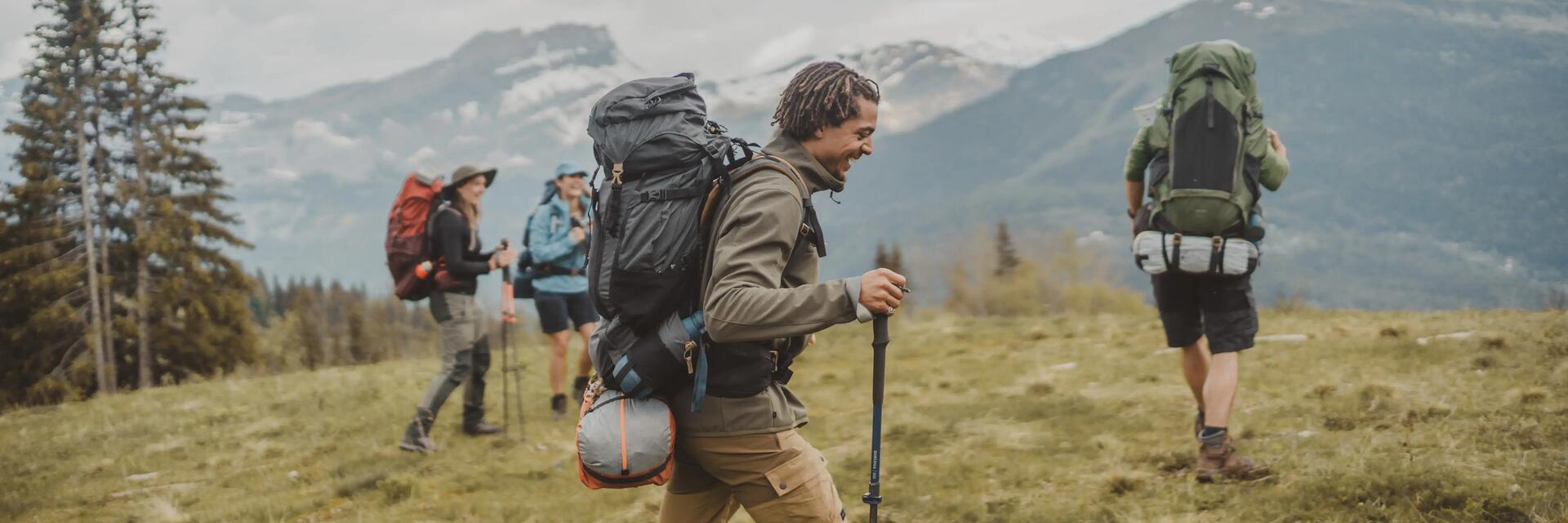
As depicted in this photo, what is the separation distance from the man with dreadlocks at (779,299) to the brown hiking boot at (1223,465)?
3100 millimetres

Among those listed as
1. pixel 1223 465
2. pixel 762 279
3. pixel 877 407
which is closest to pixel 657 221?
pixel 762 279

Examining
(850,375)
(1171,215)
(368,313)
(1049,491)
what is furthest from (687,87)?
(368,313)

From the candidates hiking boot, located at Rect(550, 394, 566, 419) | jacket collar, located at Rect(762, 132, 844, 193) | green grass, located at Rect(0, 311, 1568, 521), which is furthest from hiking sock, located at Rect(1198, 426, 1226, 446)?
hiking boot, located at Rect(550, 394, 566, 419)

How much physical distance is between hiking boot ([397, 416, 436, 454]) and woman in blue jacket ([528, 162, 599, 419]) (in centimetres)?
133

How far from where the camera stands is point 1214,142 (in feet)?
15.9

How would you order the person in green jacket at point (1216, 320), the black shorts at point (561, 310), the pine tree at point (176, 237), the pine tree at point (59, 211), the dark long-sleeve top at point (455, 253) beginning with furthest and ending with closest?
the pine tree at point (176, 237)
the pine tree at point (59, 211)
the black shorts at point (561, 310)
the dark long-sleeve top at point (455, 253)
the person in green jacket at point (1216, 320)

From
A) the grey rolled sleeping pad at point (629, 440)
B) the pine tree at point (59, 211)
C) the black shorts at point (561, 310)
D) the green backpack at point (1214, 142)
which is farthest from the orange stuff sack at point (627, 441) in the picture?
the pine tree at point (59, 211)

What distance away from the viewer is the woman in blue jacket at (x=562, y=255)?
850 centimetres

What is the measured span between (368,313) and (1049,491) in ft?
363

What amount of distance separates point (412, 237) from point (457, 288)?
1.80 ft

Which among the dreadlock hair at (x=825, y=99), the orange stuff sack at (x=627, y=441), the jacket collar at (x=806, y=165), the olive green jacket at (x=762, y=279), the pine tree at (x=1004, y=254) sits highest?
the dreadlock hair at (x=825, y=99)

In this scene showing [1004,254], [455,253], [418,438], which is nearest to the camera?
[455,253]

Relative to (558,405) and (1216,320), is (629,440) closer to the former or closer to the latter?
(1216,320)

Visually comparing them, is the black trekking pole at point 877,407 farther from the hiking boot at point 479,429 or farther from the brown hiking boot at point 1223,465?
the hiking boot at point 479,429
